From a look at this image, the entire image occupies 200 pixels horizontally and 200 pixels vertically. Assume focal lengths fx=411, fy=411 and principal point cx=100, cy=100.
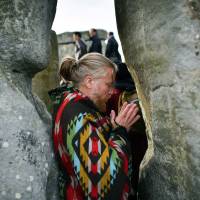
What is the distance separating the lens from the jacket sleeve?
1.89 metres

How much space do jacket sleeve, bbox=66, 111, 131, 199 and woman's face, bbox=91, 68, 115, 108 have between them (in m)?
0.26

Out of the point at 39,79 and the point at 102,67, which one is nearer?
the point at 102,67

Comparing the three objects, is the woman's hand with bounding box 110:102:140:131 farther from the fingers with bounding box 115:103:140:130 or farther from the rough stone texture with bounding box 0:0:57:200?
the rough stone texture with bounding box 0:0:57:200

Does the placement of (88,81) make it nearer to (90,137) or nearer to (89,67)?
(89,67)

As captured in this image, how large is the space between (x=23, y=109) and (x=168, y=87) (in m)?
0.74

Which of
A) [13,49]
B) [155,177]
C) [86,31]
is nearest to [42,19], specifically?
[13,49]

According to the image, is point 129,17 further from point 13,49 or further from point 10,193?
point 10,193

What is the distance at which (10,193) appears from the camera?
1812 millimetres

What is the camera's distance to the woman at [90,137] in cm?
190

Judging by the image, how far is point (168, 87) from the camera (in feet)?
6.89

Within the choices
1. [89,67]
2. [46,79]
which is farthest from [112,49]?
[89,67]

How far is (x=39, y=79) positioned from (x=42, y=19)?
2.76 metres

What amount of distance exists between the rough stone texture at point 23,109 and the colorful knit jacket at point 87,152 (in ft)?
0.26

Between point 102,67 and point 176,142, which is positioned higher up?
point 102,67
